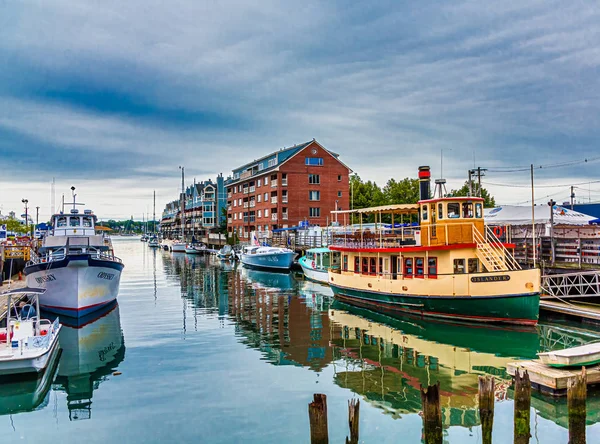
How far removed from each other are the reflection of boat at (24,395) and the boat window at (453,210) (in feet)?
65.1

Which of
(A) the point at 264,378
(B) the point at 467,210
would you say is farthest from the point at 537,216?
(A) the point at 264,378

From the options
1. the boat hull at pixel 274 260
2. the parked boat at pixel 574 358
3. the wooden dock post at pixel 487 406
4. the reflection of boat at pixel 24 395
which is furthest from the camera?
the boat hull at pixel 274 260

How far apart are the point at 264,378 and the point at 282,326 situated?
346 inches

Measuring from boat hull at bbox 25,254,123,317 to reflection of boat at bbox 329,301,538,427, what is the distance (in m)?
14.3

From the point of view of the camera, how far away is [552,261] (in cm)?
2838

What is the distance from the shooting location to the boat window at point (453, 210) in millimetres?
25141

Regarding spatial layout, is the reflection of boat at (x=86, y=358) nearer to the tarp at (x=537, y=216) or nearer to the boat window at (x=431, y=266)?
the boat window at (x=431, y=266)

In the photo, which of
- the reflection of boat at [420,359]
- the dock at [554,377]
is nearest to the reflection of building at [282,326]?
the reflection of boat at [420,359]

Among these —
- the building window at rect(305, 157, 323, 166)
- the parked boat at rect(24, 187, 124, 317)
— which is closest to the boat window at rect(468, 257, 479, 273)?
the parked boat at rect(24, 187, 124, 317)

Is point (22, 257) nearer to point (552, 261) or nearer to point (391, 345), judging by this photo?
point (391, 345)

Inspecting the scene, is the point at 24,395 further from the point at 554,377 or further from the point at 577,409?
the point at 554,377

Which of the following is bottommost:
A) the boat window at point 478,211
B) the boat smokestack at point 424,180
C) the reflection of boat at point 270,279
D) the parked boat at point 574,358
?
the reflection of boat at point 270,279

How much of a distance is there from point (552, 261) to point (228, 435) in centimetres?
2411

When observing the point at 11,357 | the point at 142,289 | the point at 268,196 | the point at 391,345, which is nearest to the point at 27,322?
the point at 11,357
